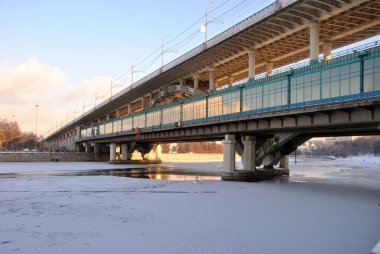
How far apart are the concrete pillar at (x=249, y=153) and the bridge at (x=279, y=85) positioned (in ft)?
0.45

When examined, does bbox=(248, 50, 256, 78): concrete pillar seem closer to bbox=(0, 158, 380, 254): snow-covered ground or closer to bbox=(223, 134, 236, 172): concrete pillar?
bbox=(223, 134, 236, 172): concrete pillar

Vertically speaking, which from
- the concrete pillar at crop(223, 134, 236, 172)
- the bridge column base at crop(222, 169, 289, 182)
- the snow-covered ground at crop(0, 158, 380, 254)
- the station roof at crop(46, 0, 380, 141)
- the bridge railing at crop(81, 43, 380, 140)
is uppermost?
the station roof at crop(46, 0, 380, 141)

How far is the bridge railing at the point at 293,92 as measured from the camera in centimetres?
3105

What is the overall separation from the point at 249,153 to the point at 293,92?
1355cm

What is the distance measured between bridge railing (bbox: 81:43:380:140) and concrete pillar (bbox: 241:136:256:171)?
445 centimetres

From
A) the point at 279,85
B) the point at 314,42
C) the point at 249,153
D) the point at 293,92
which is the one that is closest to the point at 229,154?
the point at 249,153

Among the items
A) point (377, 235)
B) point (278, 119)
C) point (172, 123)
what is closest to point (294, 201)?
point (377, 235)

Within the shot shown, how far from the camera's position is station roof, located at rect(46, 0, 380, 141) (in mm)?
43875

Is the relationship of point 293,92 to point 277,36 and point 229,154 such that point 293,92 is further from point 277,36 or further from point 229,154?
point 277,36

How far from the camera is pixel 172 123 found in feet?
218

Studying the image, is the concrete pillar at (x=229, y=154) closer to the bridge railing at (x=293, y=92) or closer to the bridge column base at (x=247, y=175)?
the bridge column base at (x=247, y=175)

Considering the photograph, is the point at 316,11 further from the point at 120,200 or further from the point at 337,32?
the point at 120,200

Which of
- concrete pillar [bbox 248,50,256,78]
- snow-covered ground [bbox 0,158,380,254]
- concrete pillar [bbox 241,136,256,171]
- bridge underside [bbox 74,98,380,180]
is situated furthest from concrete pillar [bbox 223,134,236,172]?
snow-covered ground [bbox 0,158,380,254]

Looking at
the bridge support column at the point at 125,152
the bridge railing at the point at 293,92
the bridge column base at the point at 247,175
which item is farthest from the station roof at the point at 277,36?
the bridge support column at the point at 125,152
